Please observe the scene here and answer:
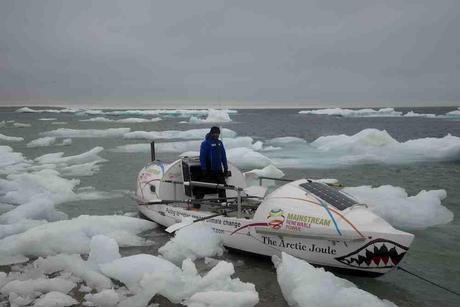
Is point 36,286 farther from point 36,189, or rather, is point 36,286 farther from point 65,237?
point 36,189

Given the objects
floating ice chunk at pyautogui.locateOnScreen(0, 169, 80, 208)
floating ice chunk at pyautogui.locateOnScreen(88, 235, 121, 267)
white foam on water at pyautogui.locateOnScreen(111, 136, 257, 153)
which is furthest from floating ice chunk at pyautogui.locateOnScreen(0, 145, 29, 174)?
floating ice chunk at pyautogui.locateOnScreen(88, 235, 121, 267)

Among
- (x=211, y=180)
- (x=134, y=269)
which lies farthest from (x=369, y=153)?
(x=134, y=269)

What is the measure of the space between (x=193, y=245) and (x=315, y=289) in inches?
120

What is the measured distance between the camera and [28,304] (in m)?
6.34

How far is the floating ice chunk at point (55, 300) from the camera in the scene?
6.28 metres

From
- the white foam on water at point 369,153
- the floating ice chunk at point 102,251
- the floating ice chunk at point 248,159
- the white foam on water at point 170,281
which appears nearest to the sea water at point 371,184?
the white foam on water at point 369,153

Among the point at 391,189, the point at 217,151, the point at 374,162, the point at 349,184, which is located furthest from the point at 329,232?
the point at 374,162

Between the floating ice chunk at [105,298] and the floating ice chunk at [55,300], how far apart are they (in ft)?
0.76

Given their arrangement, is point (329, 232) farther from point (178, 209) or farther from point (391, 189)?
point (391, 189)

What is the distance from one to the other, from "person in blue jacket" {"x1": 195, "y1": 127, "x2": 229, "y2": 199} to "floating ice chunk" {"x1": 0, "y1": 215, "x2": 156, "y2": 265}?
2.04m

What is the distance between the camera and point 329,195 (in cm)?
757

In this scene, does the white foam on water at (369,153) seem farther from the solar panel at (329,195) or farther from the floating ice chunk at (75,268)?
the floating ice chunk at (75,268)

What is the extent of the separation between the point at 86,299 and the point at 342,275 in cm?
409

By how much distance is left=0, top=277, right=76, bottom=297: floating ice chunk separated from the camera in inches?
263
